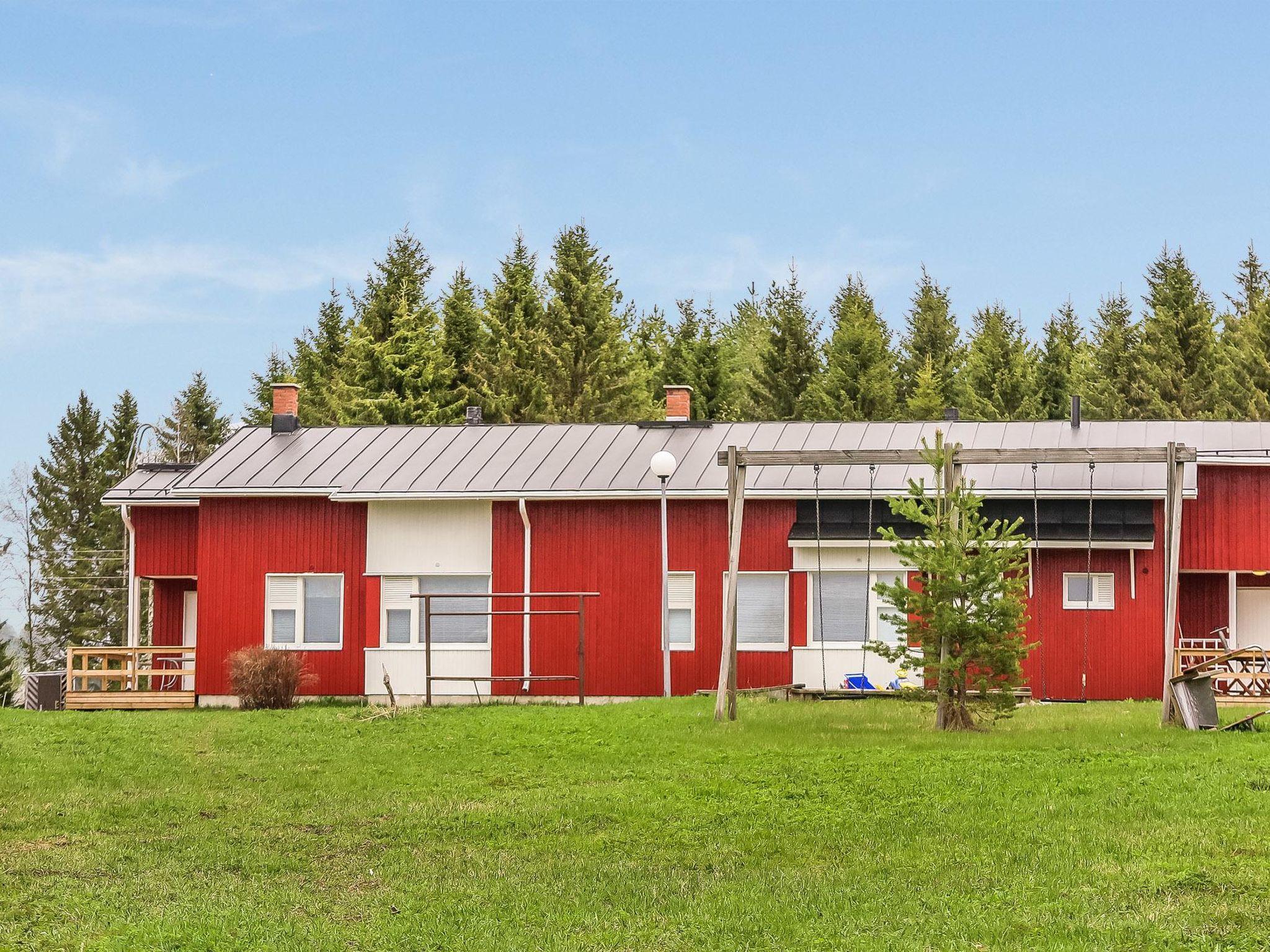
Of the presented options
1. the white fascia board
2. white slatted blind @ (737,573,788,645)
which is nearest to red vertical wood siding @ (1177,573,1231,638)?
the white fascia board

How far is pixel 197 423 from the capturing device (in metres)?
66.0

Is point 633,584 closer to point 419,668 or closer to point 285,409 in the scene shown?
point 419,668

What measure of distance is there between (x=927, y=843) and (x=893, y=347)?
4871 centimetres

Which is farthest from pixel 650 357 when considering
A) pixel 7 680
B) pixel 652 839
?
pixel 652 839

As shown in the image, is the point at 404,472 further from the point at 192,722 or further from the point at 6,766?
the point at 6,766

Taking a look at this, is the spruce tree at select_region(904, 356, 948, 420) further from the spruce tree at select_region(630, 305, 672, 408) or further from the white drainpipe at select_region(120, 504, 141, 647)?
the white drainpipe at select_region(120, 504, 141, 647)

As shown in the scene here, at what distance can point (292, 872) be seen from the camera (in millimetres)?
10305

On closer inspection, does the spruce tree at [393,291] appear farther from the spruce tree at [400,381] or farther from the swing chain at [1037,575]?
the swing chain at [1037,575]

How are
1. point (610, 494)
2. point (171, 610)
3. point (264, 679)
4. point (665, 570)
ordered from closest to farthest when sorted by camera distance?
point (665, 570) < point (264, 679) < point (610, 494) < point (171, 610)

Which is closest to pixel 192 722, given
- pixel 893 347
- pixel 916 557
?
pixel 916 557

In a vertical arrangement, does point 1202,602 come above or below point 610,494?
below

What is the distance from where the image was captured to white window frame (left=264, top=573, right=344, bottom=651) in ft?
86.3

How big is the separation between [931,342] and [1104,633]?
30.3m

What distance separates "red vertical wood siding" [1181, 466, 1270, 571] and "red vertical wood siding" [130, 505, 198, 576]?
16889 millimetres
